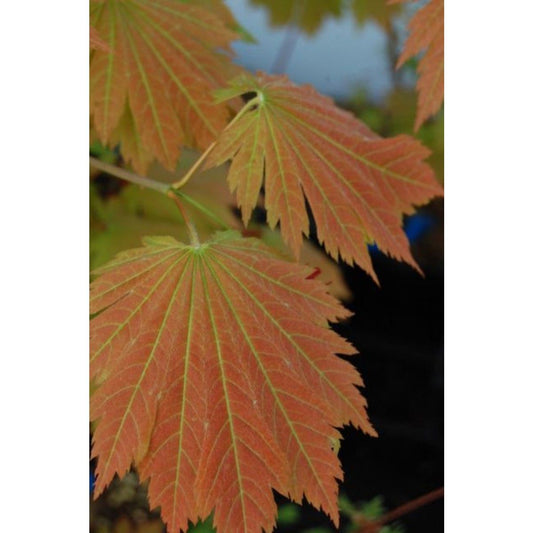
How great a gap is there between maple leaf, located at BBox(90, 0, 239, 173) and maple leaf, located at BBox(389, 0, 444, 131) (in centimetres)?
14

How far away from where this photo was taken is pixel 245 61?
74 cm

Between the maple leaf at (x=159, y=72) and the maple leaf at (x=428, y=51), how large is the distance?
0.46 ft

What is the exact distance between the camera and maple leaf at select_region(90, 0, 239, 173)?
0.58 m

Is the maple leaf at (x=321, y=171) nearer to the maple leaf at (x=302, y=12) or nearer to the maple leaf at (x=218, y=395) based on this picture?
the maple leaf at (x=218, y=395)

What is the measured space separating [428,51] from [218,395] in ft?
1.08

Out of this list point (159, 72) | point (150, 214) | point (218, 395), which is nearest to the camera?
point (218, 395)

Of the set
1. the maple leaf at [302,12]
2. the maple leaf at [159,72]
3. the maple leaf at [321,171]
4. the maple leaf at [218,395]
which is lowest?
the maple leaf at [218,395]

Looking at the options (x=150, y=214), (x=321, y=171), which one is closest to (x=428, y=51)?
(x=321, y=171)

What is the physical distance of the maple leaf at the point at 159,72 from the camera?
0.58 m

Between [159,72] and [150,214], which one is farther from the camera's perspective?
[150,214]

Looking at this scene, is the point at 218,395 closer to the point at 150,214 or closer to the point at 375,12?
the point at 150,214

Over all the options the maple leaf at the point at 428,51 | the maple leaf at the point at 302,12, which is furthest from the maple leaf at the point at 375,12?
the maple leaf at the point at 428,51

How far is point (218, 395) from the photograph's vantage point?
0.45 meters
